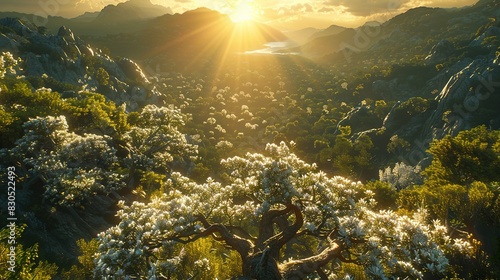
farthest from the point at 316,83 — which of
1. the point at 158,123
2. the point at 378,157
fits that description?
the point at 158,123

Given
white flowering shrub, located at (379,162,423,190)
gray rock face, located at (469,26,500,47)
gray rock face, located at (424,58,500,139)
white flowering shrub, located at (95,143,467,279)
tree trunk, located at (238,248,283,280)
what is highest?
white flowering shrub, located at (95,143,467,279)

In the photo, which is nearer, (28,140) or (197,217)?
(197,217)

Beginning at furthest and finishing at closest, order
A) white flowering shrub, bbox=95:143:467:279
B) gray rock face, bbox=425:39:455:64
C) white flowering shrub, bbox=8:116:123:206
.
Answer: gray rock face, bbox=425:39:455:64
white flowering shrub, bbox=8:116:123:206
white flowering shrub, bbox=95:143:467:279

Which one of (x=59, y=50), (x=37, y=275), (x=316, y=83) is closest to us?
(x=37, y=275)

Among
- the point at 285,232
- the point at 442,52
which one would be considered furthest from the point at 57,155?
the point at 442,52

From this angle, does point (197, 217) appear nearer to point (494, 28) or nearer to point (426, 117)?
point (426, 117)

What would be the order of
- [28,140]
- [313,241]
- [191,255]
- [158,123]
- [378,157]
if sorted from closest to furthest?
[191,255]
[28,140]
[313,241]
[158,123]
[378,157]

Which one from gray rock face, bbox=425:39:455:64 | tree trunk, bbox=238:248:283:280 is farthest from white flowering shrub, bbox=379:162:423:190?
gray rock face, bbox=425:39:455:64

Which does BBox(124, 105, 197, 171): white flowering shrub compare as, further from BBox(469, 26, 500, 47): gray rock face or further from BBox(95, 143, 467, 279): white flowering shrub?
BBox(469, 26, 500, 47): gray rock face
